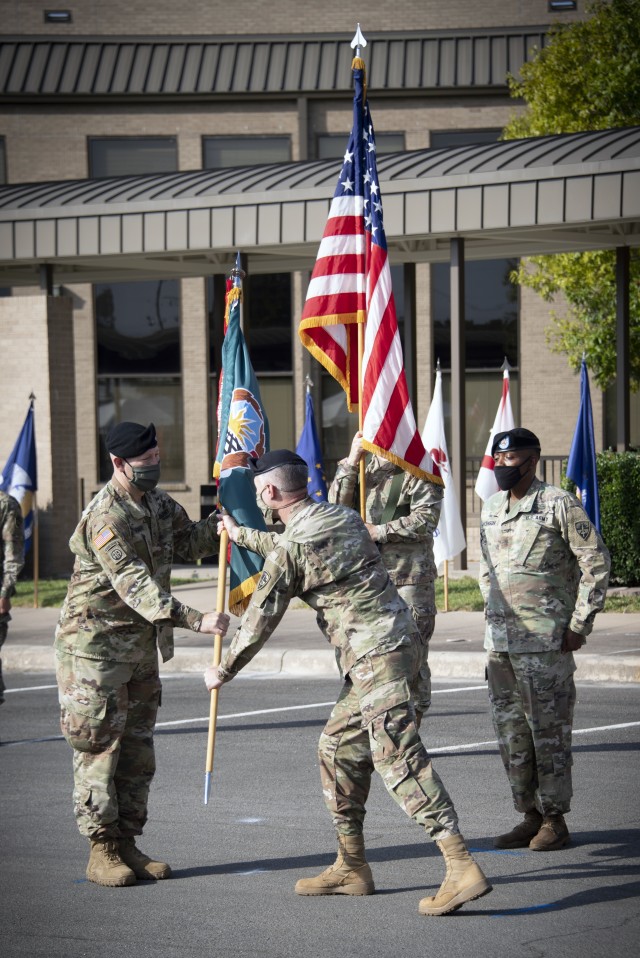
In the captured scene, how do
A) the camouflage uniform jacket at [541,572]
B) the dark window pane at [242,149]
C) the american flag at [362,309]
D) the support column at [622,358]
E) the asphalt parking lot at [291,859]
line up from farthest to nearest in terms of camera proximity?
the dark window pane at [242,149] < the support column at [622,358] < the american flag at [362,309] < the camouflage uniform jacket at [541,572] < the asphalt parking lot at [291,859]

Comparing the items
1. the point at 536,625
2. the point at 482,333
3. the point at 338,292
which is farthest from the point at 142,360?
the point at 536,625

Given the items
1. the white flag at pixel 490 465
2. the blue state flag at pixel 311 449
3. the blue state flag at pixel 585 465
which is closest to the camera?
the blue state flag at pixel 585 465

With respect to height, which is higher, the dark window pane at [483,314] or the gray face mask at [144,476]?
the dark window pane at [483,314]

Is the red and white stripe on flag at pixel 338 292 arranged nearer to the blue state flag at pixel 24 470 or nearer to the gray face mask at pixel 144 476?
the gray face mask at pixel 144 476

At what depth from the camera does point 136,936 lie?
5191mm

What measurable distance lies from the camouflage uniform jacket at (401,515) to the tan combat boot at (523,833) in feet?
5.37

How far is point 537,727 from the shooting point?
6281 mm

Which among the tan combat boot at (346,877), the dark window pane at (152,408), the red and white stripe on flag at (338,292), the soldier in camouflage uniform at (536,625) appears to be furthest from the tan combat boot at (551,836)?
the dark window pane at (152,408)

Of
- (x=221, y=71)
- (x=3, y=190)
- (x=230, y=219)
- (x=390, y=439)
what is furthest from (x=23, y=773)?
(x=221, y=71)

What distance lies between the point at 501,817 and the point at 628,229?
12.2 m

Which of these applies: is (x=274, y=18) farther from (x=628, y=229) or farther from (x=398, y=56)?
(x=628, y=229)

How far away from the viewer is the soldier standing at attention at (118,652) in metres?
5.85

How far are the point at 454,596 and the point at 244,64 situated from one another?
49.3 feet

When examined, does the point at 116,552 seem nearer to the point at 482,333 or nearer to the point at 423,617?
the point at 423,617
